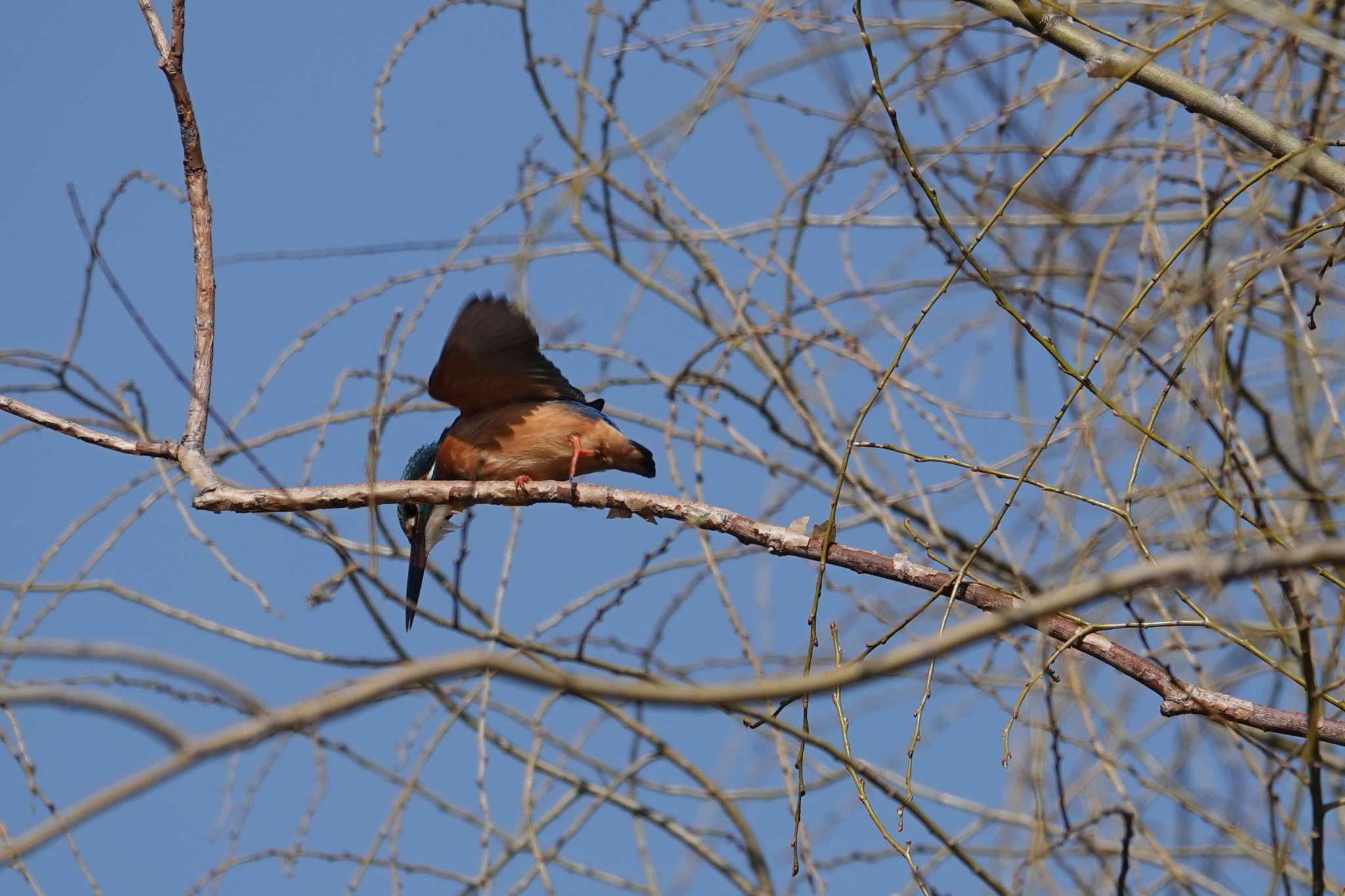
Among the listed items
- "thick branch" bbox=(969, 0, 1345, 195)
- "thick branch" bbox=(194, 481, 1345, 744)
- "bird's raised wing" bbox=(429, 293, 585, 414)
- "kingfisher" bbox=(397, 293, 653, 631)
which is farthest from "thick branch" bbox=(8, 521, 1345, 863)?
"kingfisher" bbox=(397, 293, 653, 631)

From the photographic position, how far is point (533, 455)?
423cm

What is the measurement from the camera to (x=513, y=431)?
4.22m

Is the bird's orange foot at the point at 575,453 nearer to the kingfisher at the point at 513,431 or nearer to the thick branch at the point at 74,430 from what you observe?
the kingfisher at the point at 513,431

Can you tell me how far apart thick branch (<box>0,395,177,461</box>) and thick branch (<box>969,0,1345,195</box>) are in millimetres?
1837

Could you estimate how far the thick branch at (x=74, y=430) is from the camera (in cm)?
262

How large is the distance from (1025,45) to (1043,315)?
0.73 metres

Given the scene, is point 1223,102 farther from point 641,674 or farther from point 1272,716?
point 641,674

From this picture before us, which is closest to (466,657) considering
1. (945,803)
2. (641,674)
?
(641,674)

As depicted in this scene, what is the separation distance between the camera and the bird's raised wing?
12.5 feet

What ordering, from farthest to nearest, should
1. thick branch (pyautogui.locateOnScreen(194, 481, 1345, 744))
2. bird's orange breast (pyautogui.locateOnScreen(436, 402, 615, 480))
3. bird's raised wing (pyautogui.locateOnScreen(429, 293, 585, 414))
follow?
Answer: bird's orange breast (pyautogui.locateOnScreen(436, 402, 615, 480)) → bird's raised wing (pyautogui.locateOnScreen(429, 293, 585, 414)) → thick branch (pyautogui.locateOnScreen(194, 481, 1345, 744))

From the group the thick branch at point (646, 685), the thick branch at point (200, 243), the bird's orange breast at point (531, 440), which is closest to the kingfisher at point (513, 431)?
the bird's orange breast at point (531, 440)

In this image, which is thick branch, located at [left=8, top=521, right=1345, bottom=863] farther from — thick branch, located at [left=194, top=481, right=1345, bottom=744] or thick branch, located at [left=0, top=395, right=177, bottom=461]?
thick branch, located at [left=0, top=395, right=177, bottom=461]

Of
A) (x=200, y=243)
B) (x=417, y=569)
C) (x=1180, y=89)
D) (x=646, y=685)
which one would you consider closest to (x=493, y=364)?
(x=417, y=569)

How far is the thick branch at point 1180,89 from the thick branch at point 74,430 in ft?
6.03
